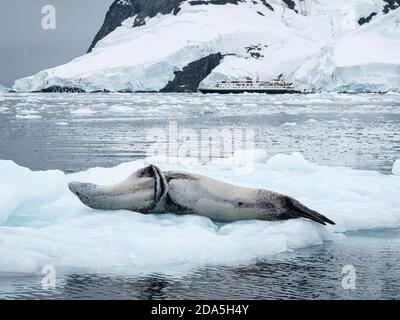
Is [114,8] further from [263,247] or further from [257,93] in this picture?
[263,247]

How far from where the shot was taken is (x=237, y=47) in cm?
12988

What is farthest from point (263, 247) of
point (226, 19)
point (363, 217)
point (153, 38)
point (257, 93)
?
point (226, 19)

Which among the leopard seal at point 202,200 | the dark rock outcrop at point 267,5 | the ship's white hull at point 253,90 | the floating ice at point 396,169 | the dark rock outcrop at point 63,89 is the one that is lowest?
the ship's white hull at point 253,90

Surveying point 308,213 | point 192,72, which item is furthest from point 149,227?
point 192,72

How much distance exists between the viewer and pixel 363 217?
27.7ft

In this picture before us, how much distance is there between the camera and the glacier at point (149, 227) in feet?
21.6

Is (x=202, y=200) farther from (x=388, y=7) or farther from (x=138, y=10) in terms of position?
(x=138, y=10)

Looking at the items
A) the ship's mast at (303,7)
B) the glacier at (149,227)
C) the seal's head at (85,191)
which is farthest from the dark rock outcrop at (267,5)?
the seal's head at (85,191)

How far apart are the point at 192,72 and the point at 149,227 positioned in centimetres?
11950

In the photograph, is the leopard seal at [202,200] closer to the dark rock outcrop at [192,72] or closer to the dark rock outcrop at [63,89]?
the dark rock outcrop at [63,89]

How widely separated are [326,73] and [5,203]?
77.1 m

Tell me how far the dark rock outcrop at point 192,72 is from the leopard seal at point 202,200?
112 meters

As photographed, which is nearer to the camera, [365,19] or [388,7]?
[365,19]

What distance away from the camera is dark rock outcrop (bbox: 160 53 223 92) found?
122 meters
